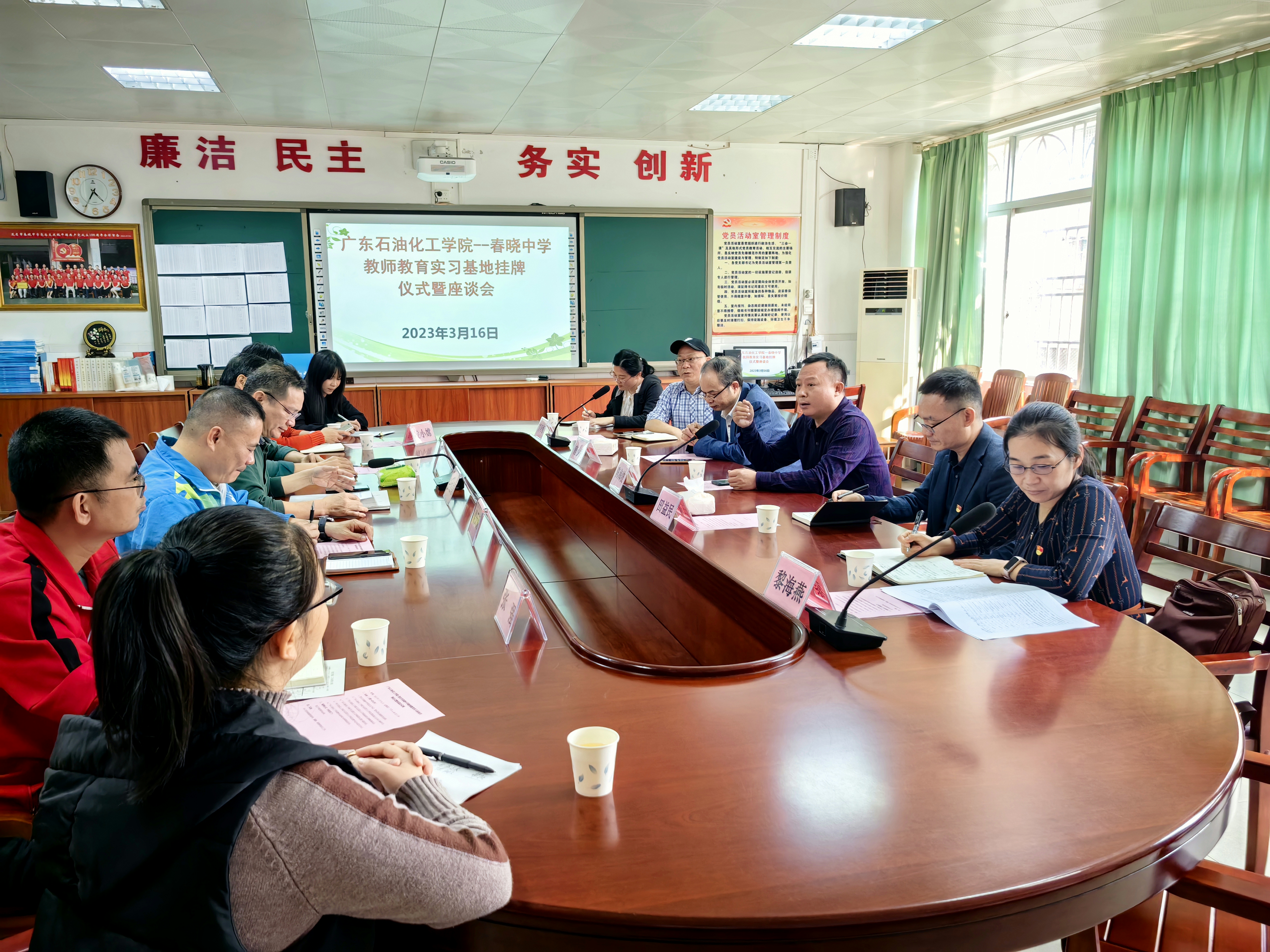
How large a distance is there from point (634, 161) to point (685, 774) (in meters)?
6.24

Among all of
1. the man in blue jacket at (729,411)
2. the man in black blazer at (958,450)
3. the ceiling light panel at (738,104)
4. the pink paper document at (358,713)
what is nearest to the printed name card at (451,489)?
the man in blue jacket at (729,411)

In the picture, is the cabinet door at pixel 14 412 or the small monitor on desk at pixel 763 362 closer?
the cabinet door at pixel 14 412

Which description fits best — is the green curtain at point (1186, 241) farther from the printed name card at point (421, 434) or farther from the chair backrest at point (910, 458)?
the printed name card at point (421, 434)

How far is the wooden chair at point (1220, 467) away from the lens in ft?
12.9

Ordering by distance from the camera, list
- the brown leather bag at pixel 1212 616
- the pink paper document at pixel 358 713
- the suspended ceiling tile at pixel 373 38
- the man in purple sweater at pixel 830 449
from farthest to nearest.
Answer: the suspended ceiling tile at pixel 373 38
the man in purple sweater at pixel 830 449
the brown leather bag at pixel 1212 616
the pink paper document at pixel 358 713

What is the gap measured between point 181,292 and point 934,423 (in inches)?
217

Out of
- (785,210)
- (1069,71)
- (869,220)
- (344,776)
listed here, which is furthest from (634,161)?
(344,776)

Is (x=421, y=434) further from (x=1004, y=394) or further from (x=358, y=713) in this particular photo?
(x=1004, y=394)

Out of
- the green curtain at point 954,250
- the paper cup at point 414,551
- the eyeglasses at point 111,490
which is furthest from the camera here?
the green curtain at point 954,250

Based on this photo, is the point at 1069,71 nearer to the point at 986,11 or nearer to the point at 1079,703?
the point at 986,11

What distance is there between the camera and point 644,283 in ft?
22.6

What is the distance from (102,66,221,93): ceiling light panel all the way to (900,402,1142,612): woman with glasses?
467 cm

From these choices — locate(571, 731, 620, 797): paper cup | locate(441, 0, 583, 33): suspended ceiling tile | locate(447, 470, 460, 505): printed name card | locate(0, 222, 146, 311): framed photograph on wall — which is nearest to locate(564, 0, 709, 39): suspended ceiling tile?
locate(441, 0, 583, 33): suspended ceiling tile

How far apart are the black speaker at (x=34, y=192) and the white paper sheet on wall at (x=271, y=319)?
1349 millimetres
